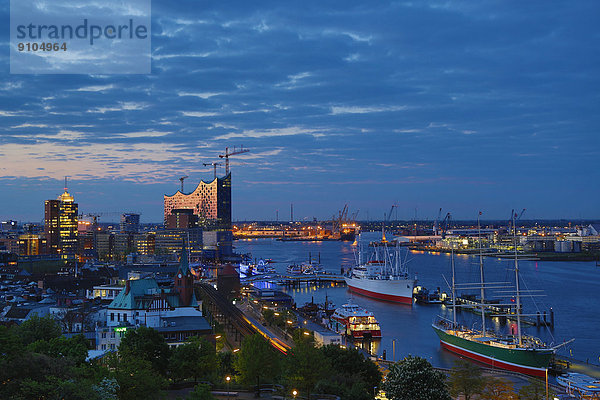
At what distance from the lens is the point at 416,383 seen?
1298cm

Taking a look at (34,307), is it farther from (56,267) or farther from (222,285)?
(56,267)

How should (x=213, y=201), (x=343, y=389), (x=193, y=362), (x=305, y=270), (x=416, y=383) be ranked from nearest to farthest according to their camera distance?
(x=416, y=383) < (x=343, y=389) < (x=193, y=362) < (x=305, y=270) < (x=213, y=201)

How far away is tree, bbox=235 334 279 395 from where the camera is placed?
1538 centimetres

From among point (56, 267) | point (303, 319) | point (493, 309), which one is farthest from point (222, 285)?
point (56, 267)

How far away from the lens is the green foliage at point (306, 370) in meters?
14.2

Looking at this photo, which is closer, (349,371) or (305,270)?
(349,371)

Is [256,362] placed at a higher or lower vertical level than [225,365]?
higher

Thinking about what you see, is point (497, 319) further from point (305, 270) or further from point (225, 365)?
point (305, 270)

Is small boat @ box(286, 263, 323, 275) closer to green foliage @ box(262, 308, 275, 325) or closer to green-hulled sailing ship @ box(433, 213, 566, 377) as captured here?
green foliage @ box(262, 308, 275, 325)

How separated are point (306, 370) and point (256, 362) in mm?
1794

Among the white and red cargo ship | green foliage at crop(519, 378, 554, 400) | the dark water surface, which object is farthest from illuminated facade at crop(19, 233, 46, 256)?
green foliage at crop(519, 378, 554, 400)

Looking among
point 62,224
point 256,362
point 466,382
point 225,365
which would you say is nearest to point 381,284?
point 225,365

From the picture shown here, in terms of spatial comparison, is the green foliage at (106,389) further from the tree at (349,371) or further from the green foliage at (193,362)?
the tree at (349,371)

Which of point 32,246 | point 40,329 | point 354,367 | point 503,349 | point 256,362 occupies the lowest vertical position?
point 503,349
